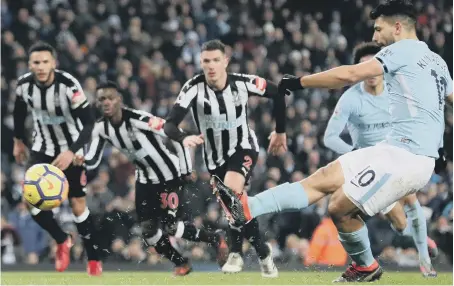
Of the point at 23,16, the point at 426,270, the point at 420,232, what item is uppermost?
the point at 23,16

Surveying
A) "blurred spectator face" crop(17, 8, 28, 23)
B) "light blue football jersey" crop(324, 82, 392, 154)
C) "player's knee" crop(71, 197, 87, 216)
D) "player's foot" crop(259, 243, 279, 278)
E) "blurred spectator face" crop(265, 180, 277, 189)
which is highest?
"blurred spectator face" crop(17, 8, 28, 23)

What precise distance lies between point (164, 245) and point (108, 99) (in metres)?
1.54

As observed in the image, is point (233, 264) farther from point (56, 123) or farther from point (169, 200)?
point (56, 123)

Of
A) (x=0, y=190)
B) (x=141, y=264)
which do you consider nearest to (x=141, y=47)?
(x=0, y=190)

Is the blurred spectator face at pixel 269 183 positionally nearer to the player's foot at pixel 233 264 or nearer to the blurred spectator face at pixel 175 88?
the blurred spectator face at pixel 175 88

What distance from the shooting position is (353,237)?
792 centimetres

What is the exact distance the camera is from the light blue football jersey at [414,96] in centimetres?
751

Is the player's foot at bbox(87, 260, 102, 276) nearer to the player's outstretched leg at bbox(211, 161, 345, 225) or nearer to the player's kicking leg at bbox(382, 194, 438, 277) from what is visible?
the player's kicking leg at bbox(382, 194, 438, 277)

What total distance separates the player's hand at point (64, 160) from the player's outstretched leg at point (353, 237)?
10.0ft

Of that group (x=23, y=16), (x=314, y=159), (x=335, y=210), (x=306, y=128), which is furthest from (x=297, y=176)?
(x=335, y=210)

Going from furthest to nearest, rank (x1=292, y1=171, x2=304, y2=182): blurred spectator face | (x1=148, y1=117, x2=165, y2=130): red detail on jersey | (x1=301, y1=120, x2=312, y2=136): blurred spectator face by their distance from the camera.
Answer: (x1=301, y1=120, x2=312, y2=136): blurred spectator face, (x1=292, y1=171, x2=304, y2=182): blurred spectator face, (x1=148, y1=117, x2=165, y2=130): red detail on jersey

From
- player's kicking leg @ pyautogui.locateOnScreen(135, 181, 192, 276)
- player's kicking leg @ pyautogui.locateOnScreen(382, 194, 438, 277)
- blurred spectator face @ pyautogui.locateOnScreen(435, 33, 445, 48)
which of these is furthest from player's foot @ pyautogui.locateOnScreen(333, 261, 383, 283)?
blurred spectator face @ pyautogui.locateOnScreen(435, 33, 445, 48)

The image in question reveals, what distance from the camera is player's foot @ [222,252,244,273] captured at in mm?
9789

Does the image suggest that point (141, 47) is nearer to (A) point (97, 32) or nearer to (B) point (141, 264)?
(A) point (97, 32)
